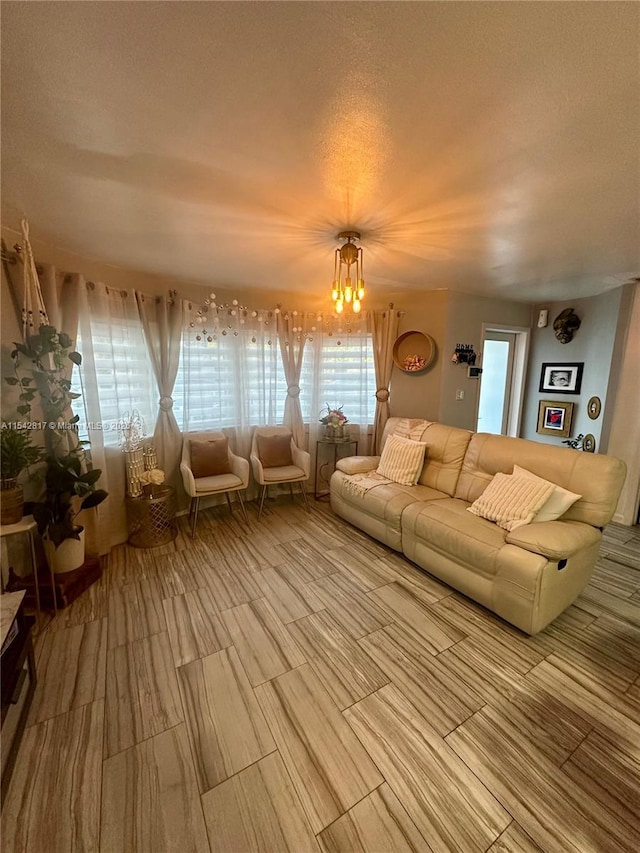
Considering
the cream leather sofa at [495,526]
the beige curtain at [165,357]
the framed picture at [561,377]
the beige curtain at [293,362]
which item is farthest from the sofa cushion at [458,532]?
the framed picture at [561,377]

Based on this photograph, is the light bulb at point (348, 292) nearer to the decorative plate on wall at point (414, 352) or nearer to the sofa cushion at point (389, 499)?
the sofa cushion at point (389, 499)

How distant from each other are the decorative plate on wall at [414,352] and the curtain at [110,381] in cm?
276

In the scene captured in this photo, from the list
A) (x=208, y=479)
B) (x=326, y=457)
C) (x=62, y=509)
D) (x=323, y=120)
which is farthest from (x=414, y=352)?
(x=62, y=509)

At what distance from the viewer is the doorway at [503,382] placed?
4402 mm

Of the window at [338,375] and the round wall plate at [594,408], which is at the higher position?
the window at [338,375]

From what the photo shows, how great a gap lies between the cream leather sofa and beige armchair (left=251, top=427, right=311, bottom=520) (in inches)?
27.6

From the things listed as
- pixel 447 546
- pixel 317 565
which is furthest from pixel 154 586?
pixel 447 546

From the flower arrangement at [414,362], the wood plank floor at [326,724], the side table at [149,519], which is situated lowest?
the wood plank floor at [326,724]

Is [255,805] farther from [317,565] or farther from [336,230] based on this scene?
[336,230]

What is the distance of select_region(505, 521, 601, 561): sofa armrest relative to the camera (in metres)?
1.85

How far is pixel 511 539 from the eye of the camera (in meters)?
1.98

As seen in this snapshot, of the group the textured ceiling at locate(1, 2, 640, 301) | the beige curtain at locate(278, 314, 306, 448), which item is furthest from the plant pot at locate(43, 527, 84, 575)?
the beige curtain at locate(278, 314, 306, 448)

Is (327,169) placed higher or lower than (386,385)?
higher

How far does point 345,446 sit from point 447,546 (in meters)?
2.11
